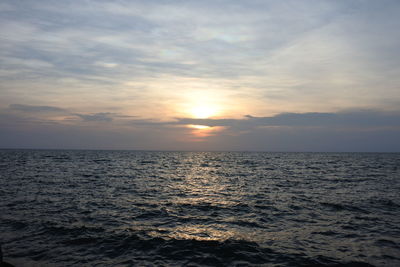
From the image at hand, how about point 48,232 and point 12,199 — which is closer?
point 48,232

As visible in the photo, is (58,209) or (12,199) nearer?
(58,209)

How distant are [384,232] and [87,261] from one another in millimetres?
15682

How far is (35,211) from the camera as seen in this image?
18641 millimetres

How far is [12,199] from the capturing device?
73.8 ft

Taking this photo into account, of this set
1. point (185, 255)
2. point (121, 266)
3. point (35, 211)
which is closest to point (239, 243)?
point (185, 255)

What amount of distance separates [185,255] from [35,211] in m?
13.1

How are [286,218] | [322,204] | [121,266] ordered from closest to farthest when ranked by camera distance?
[121,266], [286,218], [322,204]

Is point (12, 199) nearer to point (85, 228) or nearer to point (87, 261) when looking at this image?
point (85, 228)

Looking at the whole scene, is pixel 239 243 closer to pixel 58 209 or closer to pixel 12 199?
pixel 58 209

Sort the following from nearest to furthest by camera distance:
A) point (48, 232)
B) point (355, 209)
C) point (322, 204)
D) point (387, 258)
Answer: point (387, 258)
point (48, 232)
point (355, 209)
point (322, 204)

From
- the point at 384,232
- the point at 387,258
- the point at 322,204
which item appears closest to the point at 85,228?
the point at 387,258

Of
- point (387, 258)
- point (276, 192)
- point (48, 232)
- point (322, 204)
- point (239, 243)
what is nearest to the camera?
point (387, 258)

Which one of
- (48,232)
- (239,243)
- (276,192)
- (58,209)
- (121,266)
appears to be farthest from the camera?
(276,192)

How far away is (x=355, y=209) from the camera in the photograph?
20734 millimetres
